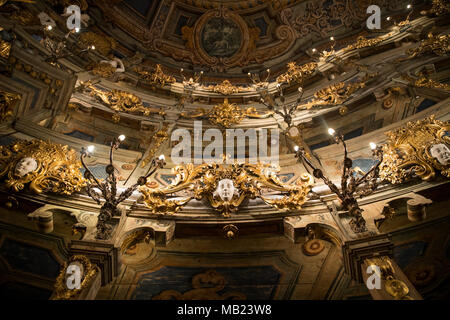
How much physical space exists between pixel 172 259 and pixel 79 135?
4.58 metres

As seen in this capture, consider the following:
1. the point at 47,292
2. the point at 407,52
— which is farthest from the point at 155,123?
the point at 407,52

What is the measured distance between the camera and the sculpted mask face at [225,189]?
6.96m

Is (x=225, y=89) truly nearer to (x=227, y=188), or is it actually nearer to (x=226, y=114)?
(x=226, y=114)

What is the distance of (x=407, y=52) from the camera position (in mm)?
9711

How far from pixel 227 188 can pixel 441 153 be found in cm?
457

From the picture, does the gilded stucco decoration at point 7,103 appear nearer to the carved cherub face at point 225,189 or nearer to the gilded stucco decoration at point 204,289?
the carved cherub face at point 225,189

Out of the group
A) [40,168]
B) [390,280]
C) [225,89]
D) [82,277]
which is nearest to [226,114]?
[225,89]

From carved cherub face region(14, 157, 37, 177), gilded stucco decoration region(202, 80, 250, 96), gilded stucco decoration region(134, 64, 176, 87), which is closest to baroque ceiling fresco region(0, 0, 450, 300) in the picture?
carved cherub face region(14, 157, 37, 177)

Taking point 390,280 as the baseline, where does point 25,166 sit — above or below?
above

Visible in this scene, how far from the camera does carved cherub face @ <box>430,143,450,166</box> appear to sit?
6270mm

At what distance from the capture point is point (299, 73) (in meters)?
12.0

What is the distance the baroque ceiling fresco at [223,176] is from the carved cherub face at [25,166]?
1.1 inches

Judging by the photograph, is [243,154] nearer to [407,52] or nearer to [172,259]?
[172,259]

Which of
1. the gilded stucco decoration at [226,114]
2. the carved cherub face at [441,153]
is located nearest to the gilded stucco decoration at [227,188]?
the carved cherub face at [441,153]
